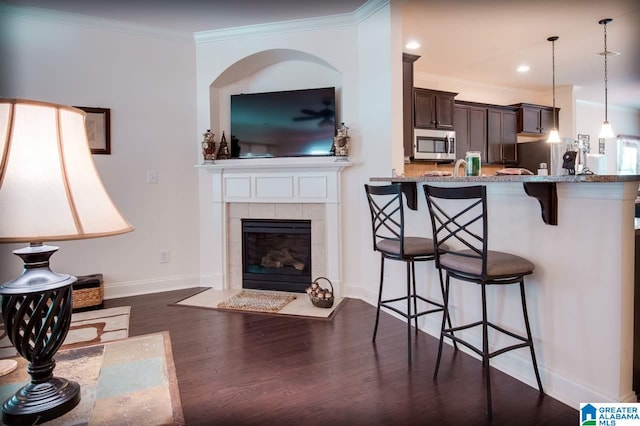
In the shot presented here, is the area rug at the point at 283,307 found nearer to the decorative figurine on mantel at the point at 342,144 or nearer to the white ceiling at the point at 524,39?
the decorative figurine on mantel at the point at 342,144

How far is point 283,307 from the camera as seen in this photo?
336cm

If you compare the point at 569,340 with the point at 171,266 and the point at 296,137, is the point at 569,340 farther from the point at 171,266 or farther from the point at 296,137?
the point at 171,266

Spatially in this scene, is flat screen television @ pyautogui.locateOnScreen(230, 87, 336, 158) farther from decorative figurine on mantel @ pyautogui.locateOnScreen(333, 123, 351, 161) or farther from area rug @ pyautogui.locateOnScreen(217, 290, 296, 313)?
area rug @ pyautogui.locateOnScreen(217, 290, 296, 313)

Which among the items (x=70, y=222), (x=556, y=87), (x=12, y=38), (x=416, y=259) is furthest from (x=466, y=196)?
(x=556, y=87)

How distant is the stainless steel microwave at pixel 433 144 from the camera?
4.84m

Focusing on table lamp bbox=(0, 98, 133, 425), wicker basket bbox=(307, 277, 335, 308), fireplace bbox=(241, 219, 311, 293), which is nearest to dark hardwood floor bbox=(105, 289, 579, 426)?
wicker basket bbox=(307, 277, 335, 308)

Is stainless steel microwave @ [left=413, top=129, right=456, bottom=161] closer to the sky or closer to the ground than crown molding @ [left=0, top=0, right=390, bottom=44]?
closer to the ground

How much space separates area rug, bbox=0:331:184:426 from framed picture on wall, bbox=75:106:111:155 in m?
2.80

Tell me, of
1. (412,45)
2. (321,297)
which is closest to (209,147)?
(321,297)

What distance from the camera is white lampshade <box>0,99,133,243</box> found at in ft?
2.89

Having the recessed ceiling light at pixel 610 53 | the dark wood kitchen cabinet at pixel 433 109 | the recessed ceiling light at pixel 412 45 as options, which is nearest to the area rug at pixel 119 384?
the recessed ceiling light at pixel 412 45

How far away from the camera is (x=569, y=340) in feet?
6.14

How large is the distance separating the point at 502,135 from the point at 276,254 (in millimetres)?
4000

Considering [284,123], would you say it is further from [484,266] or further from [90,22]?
[484,266]
